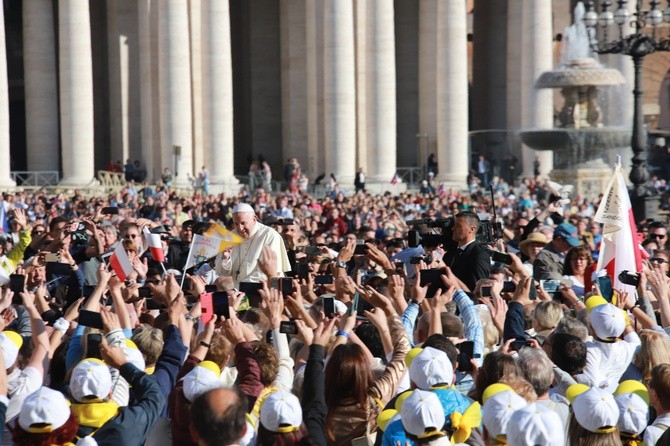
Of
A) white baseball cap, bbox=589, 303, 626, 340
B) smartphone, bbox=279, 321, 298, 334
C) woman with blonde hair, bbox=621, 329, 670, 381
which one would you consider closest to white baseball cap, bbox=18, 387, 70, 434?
smartphone, bbox=279, 321, 298, 334

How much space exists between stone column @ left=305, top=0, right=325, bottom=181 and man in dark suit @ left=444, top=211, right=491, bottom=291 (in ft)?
120

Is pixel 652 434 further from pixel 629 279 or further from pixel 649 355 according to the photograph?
pixel 629 279

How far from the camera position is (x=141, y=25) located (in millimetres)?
49188

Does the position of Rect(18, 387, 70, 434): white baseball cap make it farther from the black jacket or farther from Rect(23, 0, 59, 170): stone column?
Rect(23, 0, 59, 170): stone column

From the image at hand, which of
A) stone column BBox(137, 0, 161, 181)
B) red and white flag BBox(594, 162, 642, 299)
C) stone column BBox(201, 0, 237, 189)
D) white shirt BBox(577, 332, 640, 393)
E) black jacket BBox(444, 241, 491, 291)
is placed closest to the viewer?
white shirt BBox(577, 332, 640, 393)

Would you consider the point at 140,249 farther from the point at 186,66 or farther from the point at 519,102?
the point at 519,102

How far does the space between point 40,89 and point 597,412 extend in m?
42.3

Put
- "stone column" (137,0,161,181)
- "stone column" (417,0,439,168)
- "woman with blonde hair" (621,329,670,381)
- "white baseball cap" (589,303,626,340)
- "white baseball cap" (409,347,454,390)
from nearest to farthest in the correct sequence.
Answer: "white baseball cap" (409,347,454,390) < "woman with blonde hair" (621,329,670,381) < "white baseball cap" (589,303,626,340) < "stone column" (137,0,161,181) < "stone column" (417,0,439,168)

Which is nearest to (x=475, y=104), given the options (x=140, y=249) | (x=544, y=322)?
(x=140, y=249)

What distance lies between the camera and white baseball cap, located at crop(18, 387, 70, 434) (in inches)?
295

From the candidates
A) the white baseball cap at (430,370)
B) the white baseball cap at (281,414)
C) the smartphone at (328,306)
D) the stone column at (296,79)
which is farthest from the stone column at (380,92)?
the white baseball cap at (281,414)

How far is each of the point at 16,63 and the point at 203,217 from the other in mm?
30380

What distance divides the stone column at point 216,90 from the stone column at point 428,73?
9.87 metres

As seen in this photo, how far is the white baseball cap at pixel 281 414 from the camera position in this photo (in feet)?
25.5
